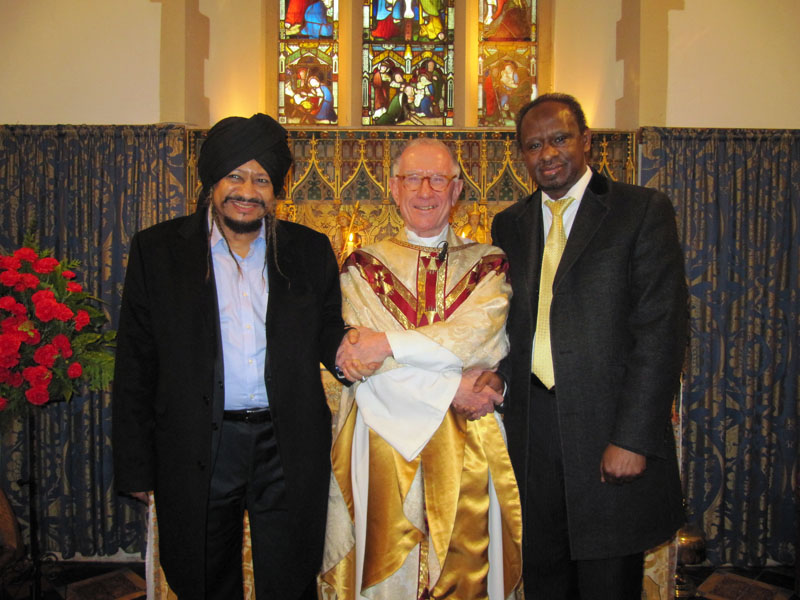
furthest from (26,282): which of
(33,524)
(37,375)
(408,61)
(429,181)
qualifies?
(408,61)

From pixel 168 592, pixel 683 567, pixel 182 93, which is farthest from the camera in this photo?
pixel 182 93

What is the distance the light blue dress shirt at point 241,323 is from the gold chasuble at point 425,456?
31 cm

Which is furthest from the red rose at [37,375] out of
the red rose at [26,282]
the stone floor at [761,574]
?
the stone floor at [761,574]

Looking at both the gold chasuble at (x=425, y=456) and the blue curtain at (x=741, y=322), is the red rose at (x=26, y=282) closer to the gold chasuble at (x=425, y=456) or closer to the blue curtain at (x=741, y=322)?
the gold chasuble at (x=425, y=456)

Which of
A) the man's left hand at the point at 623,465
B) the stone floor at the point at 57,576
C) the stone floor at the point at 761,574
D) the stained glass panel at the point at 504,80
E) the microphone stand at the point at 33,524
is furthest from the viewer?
the stained glass panel at the point at 504,80

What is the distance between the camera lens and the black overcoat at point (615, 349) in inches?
65.7

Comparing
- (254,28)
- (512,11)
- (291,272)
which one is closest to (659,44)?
(512,11)

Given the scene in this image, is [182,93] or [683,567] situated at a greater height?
[182,93]

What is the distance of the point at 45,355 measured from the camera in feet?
9.11

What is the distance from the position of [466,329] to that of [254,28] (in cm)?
383

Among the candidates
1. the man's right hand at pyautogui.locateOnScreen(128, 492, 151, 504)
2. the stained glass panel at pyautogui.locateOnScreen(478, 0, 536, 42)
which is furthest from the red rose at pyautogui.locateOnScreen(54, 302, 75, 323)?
the stained glass panel at pyautogui.locateOnScreen(478, 0, 536, 42)

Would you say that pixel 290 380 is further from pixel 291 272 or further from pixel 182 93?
pixel 182 93

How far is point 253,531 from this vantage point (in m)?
1.82

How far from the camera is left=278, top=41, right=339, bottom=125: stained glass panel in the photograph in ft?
15.7
